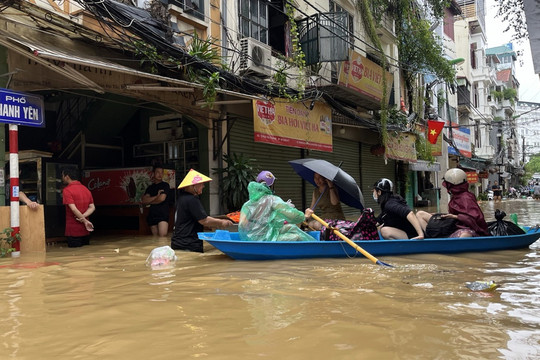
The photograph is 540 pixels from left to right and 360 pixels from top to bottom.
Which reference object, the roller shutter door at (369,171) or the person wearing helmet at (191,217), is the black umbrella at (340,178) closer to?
the person wearing helmet at (191,217)

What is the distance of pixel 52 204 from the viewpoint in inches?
349

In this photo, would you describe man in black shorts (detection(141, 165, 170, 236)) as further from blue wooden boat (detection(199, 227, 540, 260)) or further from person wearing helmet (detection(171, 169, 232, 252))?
blue wooden boat (detection(199, 227, 540, 260))

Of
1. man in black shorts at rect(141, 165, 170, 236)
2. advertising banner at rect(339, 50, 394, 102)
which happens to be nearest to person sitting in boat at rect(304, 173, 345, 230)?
man in black shorts at rect(141, 165, 170, 236)

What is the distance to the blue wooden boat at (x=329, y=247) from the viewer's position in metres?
5.83

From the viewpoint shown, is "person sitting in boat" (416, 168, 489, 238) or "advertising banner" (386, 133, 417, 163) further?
"advertising banner" (386, 133, 417, 163)

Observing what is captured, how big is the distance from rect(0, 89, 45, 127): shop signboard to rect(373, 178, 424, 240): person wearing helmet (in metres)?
5.36

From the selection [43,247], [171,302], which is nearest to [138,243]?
[43,247]

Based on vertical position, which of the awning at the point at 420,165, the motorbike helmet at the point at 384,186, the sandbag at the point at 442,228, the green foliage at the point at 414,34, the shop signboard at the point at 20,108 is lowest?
the sandbag at the point at 442,228

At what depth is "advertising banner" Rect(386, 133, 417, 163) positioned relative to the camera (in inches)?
682

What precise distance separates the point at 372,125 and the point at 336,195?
9352 mm

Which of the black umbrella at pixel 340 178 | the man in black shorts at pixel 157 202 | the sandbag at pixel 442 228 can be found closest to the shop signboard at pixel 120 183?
the man in black shorts at pixel 157 202

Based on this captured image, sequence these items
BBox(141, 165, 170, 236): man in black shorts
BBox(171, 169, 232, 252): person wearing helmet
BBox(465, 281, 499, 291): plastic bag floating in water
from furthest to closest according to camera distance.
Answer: BBox(141, 165, 170, 236): man in black shorts → BBox(171, 169, 232, 252): person wearing helmet → BBox(465, 281, 499, 291): plastic bag floating in water

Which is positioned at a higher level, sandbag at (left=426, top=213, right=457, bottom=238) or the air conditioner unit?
the air conditioner unit

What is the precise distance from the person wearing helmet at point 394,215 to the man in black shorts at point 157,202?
4.40 meters
